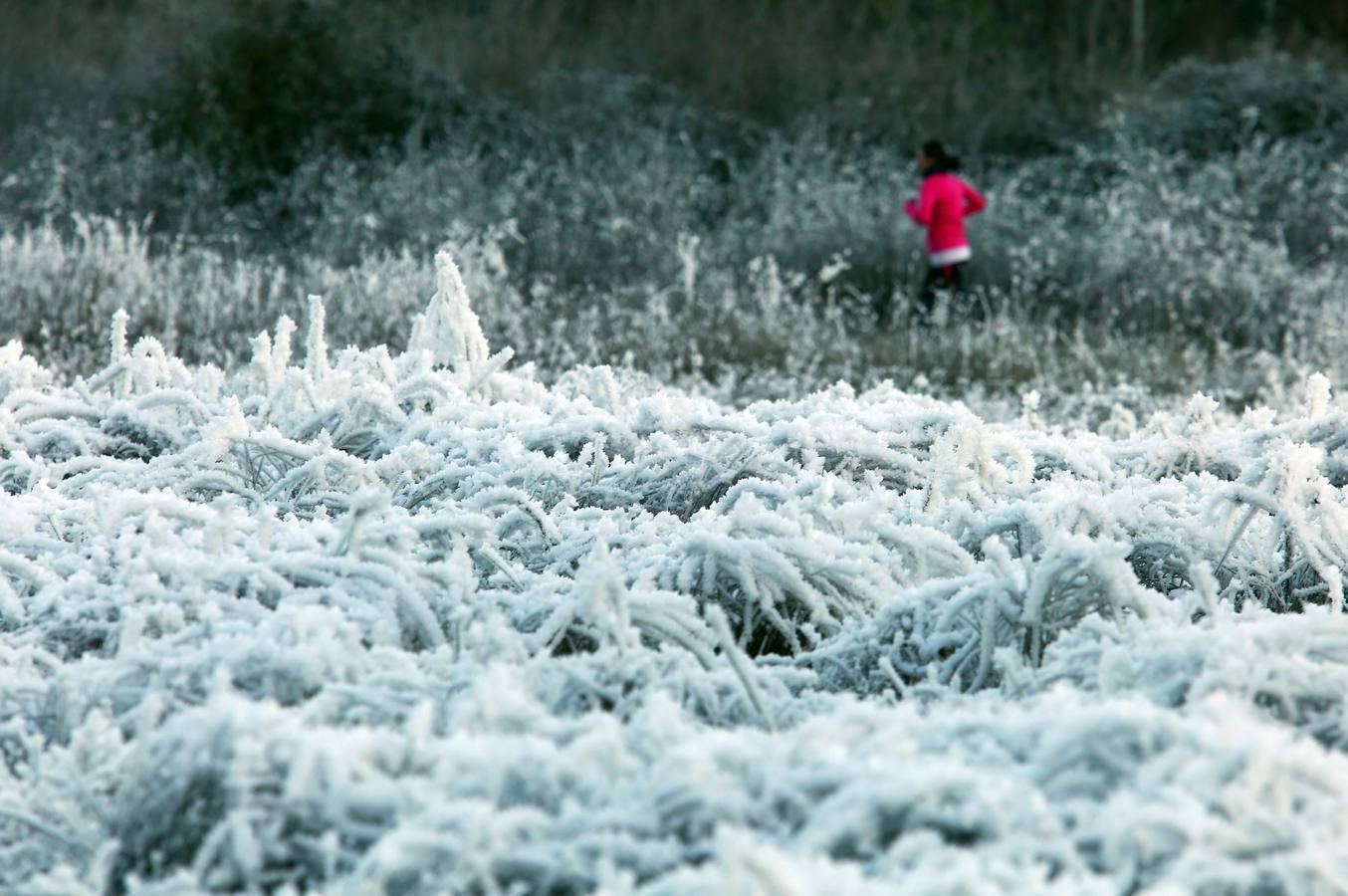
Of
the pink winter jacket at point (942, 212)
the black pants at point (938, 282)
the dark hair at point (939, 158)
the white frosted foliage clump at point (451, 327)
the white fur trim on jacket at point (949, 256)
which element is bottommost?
the black pants at point (938, 282)

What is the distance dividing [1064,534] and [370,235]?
33.4 feet

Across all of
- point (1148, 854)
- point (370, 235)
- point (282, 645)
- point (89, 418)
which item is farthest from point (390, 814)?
point (370, 235)

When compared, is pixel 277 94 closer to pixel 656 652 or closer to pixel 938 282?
pixel 938 282

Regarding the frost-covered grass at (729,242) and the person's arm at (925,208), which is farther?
the person's arm at (925,208)

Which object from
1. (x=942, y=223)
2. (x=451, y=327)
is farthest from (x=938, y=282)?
(x=451, y=327)

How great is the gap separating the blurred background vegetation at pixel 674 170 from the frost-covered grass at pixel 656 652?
4562 mm

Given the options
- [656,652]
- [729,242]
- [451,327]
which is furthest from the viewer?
[729,242]

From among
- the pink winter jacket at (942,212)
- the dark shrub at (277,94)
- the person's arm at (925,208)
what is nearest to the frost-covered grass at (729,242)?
the dark shrub at (277,94)

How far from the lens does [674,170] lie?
1364cm

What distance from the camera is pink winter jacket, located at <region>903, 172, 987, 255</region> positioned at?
32.3 ft

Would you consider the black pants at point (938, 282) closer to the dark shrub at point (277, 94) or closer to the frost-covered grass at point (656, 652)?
the dark shrub at point (277, 94)

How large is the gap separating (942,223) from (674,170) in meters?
4.42

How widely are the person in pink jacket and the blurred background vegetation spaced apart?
412 millimetres

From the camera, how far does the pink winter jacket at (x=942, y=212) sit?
9.84 metres
